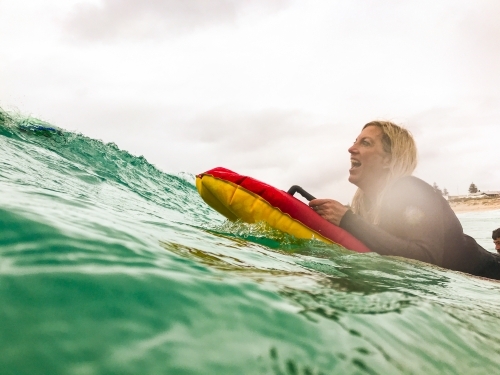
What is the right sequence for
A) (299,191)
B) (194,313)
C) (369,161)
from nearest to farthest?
(194,313) < (369,161) < (299,191)

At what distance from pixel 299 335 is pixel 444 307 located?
86cm

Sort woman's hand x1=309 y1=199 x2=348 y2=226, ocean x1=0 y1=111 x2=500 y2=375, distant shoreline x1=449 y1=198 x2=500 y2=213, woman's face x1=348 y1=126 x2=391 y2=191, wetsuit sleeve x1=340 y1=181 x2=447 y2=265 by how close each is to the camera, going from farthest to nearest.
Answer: distant shoreline x1=449 y1=198 x2=500 y2=213, woman's face x1=348 y1=126 x2=391 y2=191, woman's hand x1=309 y1=199 x2=348 y2=226, wetsuit sleeve x1=340 y1=181 x2=447 y2=265, ocean x1=0 y1=111 x2=500 y2=375

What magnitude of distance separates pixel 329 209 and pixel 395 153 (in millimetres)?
812

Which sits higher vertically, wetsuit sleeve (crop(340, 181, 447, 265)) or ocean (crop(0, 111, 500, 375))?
wetsuit sleeve (crop(340, 181, 447, 265))

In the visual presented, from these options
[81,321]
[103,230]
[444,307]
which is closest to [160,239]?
[103,230]

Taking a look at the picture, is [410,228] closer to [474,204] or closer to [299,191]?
[299,191]

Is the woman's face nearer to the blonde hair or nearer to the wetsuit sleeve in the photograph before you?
the blonde hair

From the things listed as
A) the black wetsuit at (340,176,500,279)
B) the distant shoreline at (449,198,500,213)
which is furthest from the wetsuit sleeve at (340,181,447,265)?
the distant shoreline at (449,198,500,213)

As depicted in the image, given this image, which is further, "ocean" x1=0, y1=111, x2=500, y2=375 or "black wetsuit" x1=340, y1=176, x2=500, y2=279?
"black wetsuit" x1=340, y1=176, x2=500, y2=279

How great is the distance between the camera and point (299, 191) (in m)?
3.78

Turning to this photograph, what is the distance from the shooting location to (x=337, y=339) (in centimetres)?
106

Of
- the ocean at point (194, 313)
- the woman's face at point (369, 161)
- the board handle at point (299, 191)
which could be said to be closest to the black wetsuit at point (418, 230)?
the woman's face at point (369, 161)

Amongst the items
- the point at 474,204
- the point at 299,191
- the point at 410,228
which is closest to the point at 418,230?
the point at 410,228

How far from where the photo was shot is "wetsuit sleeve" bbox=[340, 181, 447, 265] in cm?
305
